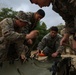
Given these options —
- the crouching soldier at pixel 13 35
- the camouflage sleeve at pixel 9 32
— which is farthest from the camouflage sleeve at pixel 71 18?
the camouflage sleeve at pixel 9 32

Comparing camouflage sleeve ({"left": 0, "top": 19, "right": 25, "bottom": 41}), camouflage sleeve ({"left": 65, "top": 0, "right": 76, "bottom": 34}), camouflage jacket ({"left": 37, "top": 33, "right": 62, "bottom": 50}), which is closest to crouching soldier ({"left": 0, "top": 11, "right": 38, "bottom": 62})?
camouflage sleeve ({"left": 0, "top": 19, "right": 25, "bottom": 41})

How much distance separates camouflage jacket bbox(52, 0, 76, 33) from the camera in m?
3.86

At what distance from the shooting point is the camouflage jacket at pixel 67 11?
386 centimetres

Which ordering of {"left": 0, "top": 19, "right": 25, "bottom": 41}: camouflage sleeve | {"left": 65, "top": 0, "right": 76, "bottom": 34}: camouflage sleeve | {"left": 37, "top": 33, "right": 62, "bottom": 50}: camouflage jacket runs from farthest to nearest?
{"left": 37, "top": 33, "right": 62, "bottom": 50}: camouflage jacket → {"left": 0, "top": 19, "right": 25, "bottom": 41}: camouflage sleeve → {"left": 65, "top": 0, "right": 76, "bottom": 34}: camouflage sleeve

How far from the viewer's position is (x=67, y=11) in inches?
158

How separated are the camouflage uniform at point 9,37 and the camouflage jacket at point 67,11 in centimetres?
78

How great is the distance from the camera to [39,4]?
3.71 m

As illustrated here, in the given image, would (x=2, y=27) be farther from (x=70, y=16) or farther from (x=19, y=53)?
(x=70, y=16)

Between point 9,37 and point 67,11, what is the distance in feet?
3.64

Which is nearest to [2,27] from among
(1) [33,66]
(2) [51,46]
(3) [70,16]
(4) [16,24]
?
(4) [16,24]

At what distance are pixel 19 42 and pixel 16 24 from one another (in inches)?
12.2

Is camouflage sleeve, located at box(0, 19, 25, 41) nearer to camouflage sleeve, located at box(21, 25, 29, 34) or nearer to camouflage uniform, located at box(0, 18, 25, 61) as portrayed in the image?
camouflage uniform, located at box(0, 18, 25, 61)

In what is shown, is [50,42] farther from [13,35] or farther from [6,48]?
[13,35]

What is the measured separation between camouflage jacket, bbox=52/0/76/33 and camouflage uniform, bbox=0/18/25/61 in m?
0.78
